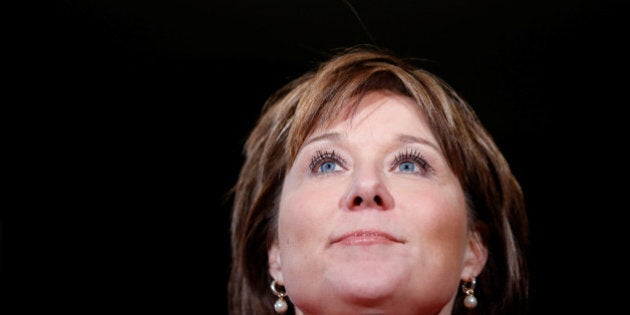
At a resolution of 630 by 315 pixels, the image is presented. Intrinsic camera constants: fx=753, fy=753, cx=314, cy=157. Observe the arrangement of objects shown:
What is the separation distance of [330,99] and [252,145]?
27 centimetres

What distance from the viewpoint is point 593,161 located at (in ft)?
5.94

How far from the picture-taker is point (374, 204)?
4.36 feet

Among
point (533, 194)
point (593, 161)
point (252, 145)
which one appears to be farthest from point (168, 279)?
point (593, 161)

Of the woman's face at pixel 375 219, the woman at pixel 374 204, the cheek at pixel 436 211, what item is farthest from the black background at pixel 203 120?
the cheek at pixel 436 211

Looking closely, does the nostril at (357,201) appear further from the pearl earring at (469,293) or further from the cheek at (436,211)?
the pearl earring at (469,293)

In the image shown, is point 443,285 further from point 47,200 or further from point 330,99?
point 47,200

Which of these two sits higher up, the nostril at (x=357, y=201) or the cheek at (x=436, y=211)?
the nostril at (x=357, y=201)

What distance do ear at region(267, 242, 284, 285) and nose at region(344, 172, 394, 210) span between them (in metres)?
0.29

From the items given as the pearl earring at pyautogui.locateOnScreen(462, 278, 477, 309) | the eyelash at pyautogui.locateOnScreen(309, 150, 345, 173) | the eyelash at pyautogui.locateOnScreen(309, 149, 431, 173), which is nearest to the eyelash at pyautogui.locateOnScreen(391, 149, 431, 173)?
the eyelash at pyautogui.locateOnScreen(309, 149, 431, 173)

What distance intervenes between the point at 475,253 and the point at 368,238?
32 centimetres

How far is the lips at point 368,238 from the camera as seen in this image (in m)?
1.30

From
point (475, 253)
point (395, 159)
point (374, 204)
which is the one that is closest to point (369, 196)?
point (374, 204)

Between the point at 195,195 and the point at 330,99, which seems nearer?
the point at 330,99

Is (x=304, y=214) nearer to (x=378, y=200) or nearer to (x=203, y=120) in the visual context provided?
(x=378, y=200)
